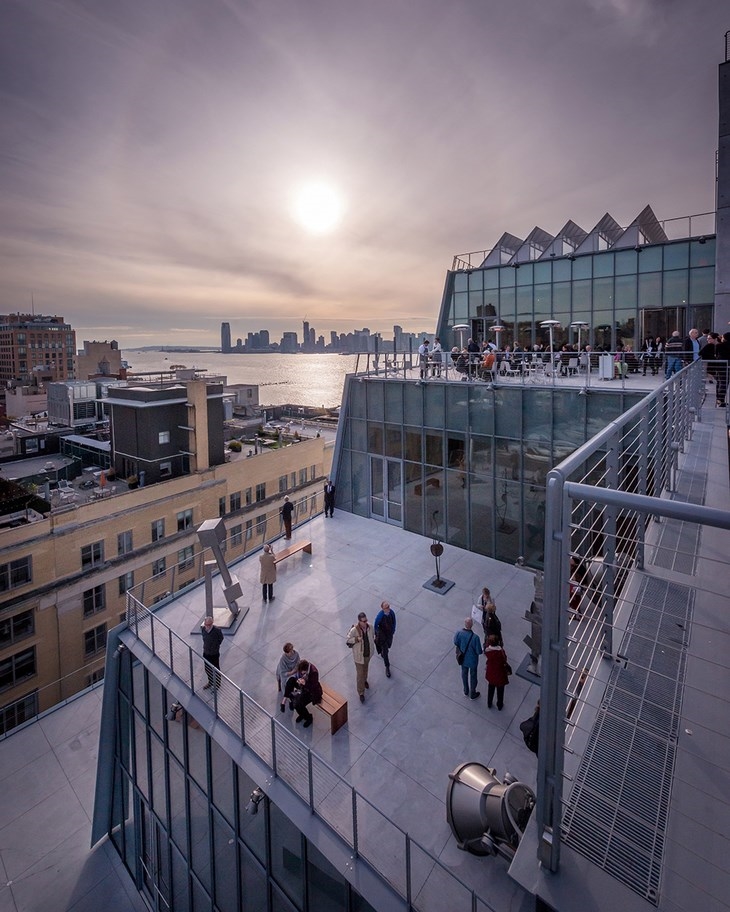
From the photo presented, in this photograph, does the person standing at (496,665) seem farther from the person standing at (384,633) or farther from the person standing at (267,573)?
the person standing at (267,573)

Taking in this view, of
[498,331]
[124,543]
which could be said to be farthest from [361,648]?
[124,543]

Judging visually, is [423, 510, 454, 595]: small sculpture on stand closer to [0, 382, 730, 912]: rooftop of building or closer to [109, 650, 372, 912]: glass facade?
[0, 382, 730, 912]: rooftop of building

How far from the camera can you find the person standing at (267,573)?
12633 millimetres

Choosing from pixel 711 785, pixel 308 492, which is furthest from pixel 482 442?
pixel 308 492

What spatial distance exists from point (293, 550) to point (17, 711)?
2030cm

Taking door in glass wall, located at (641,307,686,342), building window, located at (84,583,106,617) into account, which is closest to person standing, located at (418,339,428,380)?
door in glass wall, located at (641,307,686,342)

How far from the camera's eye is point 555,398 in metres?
15.9

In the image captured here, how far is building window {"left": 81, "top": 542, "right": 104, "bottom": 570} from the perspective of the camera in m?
26.1

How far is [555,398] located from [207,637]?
1270 centimetres

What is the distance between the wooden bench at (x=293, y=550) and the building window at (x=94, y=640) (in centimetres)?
Answer: 1787

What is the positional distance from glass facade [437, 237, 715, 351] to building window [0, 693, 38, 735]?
3119 centimetres

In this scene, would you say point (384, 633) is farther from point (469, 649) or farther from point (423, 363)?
point (423, 363)

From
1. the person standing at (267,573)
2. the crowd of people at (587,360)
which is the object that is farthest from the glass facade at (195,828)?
the crowd of people at (587,360)

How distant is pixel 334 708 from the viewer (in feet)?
28.0
